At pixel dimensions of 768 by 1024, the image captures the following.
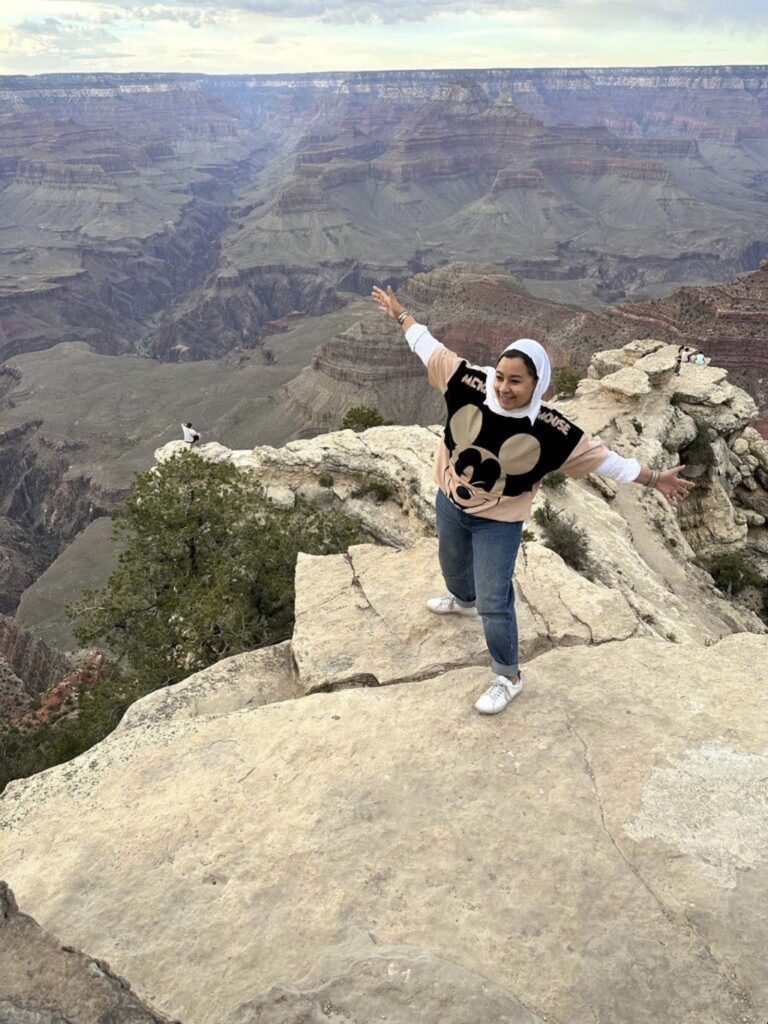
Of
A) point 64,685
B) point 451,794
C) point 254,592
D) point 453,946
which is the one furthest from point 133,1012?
point 64,685

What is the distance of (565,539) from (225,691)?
9.09 metres

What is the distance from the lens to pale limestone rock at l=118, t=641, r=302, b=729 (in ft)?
21.7

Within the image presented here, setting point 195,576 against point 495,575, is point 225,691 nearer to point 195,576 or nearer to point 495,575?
point 495,575

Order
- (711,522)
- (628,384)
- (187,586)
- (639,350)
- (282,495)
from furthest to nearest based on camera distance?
(639,350) → (628,384) → (711,522) → (282,495) → (187,586)

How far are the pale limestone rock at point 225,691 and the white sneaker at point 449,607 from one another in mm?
1767

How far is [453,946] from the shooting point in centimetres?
388

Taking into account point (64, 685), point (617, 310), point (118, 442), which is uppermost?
point (617, 310)

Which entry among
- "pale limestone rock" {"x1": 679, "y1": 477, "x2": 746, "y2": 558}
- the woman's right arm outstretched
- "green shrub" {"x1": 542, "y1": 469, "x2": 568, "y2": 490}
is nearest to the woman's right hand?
the woman's right arm outstretched

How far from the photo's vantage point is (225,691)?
693 centimetres

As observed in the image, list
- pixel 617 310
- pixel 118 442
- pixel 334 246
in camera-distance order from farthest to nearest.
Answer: pixel 334 246
pixel 118 442
pixel 617 310

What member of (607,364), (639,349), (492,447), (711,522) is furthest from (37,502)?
(492,447)

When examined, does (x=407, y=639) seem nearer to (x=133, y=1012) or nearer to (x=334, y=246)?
(x=133, y=1012)

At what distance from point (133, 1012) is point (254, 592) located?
29.3 ft

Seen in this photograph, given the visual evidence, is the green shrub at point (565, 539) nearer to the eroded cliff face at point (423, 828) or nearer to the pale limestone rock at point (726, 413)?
the eroded cliff face at point (423, 828)
